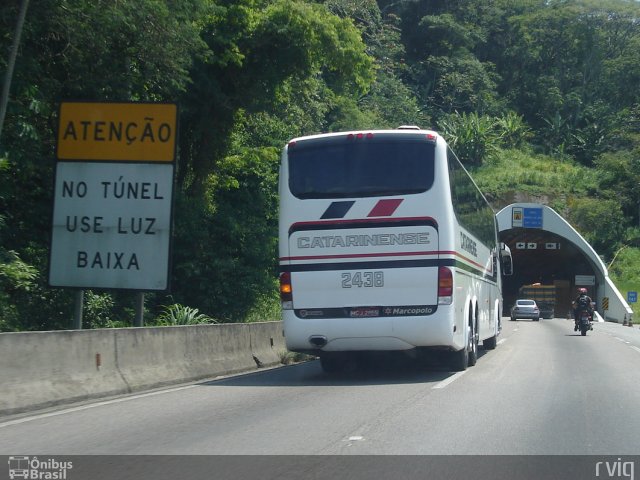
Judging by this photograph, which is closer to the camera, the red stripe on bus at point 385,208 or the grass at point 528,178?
the red stripe on bus at point 385,208

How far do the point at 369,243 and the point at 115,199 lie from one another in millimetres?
4221

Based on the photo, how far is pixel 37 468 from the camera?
7254mm

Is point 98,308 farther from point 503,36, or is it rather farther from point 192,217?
point 503,36

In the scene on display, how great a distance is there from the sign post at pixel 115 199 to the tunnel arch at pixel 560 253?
5196cm

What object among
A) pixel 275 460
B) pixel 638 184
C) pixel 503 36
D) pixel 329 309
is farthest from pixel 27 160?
pixel 503 36

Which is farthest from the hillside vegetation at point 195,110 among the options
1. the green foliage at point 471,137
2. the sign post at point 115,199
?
the green foliage at point 471,137

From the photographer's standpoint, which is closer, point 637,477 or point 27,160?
point 637,477

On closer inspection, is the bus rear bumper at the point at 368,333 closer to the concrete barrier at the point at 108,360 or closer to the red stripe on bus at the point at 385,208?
the red stripe on bus at the point at 385,208

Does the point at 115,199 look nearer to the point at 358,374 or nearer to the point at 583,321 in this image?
the point at 358,374

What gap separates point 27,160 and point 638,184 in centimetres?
6867

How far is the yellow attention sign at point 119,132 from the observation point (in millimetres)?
14359

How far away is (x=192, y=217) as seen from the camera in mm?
24812

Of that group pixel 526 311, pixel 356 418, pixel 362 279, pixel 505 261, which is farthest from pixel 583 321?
pixel 526 311

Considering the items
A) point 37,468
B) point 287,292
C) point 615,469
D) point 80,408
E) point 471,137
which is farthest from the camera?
point 471,137
